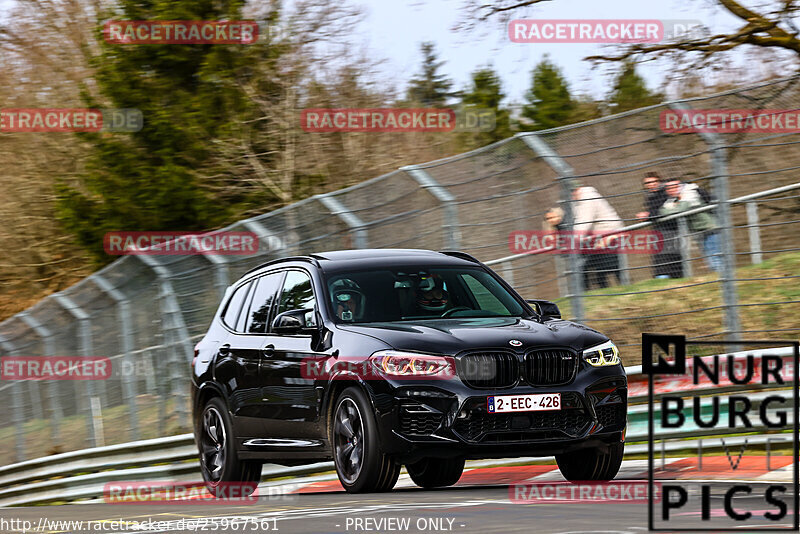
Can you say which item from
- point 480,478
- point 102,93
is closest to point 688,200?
point 480,478

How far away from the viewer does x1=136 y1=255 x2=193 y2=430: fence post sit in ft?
53.4

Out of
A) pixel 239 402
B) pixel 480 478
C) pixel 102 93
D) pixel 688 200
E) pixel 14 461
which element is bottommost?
pixel 14 461

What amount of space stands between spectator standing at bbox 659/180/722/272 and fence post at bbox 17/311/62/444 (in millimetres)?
12116

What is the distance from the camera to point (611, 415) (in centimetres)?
877

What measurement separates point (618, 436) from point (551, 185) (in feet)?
11.5

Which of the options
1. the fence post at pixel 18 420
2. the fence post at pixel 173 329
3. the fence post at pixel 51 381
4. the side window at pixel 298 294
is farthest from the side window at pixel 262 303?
the fence post at pixel 18 420

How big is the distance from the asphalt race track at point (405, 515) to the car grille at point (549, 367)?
77cm

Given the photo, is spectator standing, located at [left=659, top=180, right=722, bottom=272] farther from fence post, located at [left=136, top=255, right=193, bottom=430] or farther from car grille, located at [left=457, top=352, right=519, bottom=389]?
fence post, located at [left=136, top=255, right=193, bottom=430]

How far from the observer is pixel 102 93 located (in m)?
32.8

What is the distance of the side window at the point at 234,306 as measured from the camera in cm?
1123

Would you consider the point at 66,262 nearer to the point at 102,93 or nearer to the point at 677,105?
the point at 102,93
